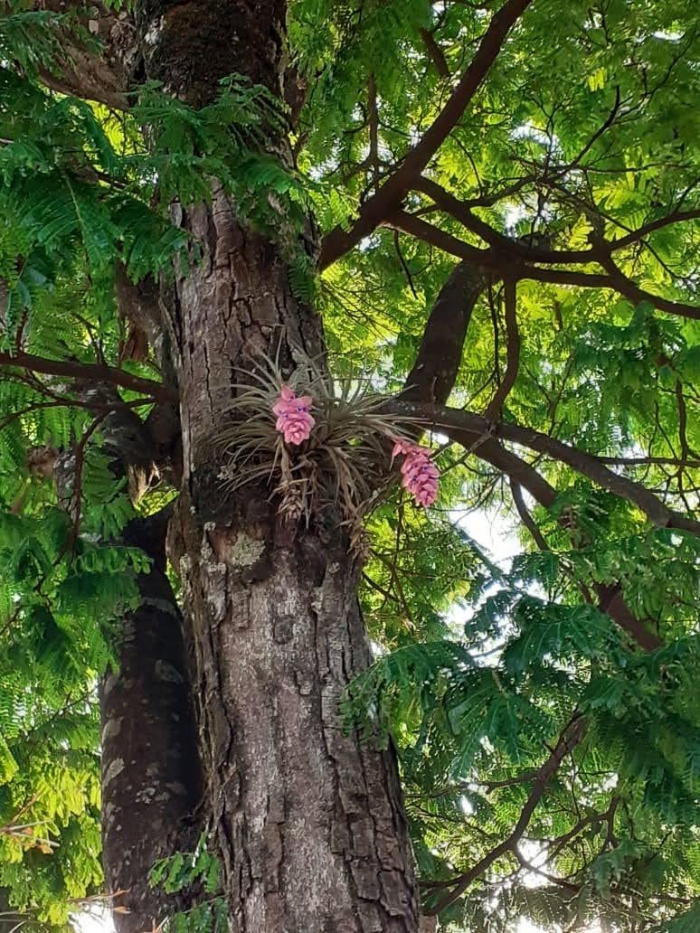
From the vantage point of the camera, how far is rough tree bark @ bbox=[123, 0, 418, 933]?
1.56m

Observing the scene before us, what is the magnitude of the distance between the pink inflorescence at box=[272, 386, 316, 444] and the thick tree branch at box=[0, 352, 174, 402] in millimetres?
538

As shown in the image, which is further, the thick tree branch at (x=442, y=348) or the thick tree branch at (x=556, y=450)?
the thick tree branch at (x=442, y=348)

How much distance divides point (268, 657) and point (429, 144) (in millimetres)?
1889

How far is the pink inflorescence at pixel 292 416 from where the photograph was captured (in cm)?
187

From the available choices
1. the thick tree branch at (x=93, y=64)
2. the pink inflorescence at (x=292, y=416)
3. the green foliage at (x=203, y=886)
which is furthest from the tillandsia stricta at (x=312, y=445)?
the thick tree branch at (x=93, y=64)

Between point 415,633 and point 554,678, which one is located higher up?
point 415,633

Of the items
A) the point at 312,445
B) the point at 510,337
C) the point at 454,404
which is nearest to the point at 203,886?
the point at 312,445

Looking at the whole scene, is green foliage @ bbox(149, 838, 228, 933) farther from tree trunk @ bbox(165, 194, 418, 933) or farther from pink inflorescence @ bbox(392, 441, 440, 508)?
pink inflorescence @ bbox(392, 441, 440, 508)

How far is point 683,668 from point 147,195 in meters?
1.32

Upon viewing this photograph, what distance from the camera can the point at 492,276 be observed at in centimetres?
369

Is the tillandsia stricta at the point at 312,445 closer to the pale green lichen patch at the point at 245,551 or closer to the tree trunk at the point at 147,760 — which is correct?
the pale green lichen patch at the point at 245,551

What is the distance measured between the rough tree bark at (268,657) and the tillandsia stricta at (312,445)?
4cm

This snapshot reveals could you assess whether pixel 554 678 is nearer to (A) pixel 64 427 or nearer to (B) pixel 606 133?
(A) pixel 64 427

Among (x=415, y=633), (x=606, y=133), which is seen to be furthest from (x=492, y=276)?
(x=415, y=633)
